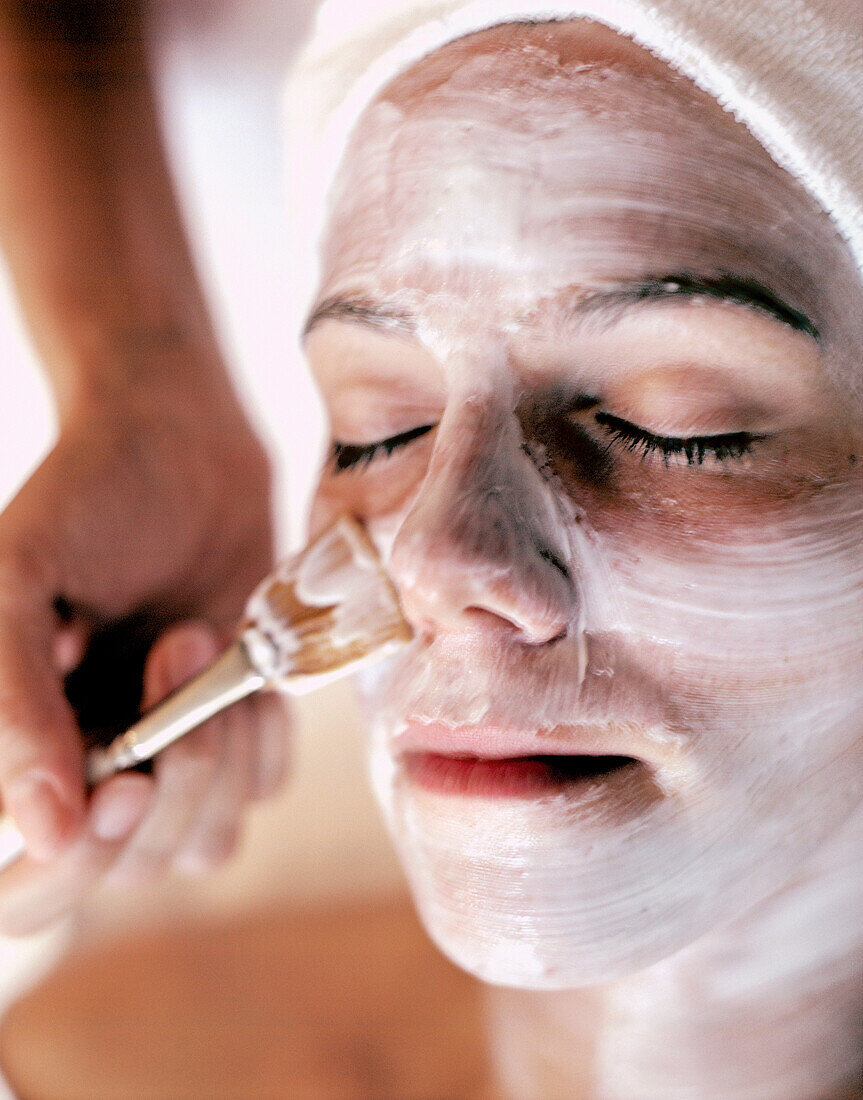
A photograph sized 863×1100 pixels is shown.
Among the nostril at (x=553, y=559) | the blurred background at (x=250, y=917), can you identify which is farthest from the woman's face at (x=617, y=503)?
the blurred background at (x=250, y=917)

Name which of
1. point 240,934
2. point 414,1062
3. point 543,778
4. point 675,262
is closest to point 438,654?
point 543,778

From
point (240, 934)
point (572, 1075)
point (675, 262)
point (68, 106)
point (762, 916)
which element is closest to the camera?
point (675, 262)

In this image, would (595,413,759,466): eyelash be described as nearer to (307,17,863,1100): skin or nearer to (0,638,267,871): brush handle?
(307,17,863,1100): skin

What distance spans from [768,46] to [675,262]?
128 mm

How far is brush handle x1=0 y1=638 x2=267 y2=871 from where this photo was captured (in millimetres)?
749

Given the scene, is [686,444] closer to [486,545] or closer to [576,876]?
[486,545]

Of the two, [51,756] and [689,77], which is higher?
[689,77]

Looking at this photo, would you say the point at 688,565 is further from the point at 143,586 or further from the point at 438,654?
the point at 143,586

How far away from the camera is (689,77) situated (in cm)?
60

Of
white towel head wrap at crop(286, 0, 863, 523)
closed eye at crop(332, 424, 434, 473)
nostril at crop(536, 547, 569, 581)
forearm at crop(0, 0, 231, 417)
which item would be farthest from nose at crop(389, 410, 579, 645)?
forearm at crop(0, 0, 231, 417)

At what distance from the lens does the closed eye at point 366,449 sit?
28.7 inches

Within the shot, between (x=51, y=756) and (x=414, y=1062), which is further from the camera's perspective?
(x=414, y=1062)

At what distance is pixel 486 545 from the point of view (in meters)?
0.59

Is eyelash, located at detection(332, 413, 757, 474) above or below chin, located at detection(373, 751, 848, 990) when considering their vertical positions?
above
